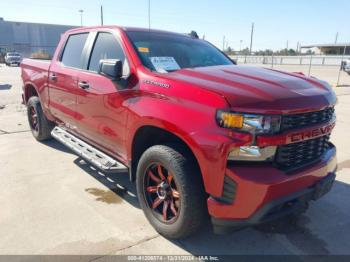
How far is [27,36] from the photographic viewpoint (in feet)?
194

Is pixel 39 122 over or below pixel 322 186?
below

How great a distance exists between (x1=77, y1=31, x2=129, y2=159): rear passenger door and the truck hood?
2.41 ft

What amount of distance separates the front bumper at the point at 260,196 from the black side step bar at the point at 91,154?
1.32 metres

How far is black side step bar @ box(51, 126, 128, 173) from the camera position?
3312 mm

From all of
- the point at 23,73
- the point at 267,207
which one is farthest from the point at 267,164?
the point at 23,73

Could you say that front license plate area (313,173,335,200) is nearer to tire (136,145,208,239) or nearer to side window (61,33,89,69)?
tire (136,145,208,239)

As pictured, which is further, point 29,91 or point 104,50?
point 29,91

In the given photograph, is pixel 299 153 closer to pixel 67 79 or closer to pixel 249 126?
pixel 249 126

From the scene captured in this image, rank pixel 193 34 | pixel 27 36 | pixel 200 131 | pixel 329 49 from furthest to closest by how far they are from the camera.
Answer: pixel 329 49
pixel 27 36
pixel 193 34
pixel 200 131

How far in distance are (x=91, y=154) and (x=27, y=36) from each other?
63.9 metres

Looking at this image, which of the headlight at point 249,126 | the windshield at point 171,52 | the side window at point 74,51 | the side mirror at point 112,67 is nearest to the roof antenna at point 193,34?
the windshield at point 171,52

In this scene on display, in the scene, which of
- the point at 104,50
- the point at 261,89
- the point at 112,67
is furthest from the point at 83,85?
the point at 261,89

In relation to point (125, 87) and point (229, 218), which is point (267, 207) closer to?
point (229, 218)

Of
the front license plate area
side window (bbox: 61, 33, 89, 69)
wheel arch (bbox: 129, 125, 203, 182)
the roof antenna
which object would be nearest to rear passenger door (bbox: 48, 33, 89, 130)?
side window (bbox: 61, 33, 89, 69)
